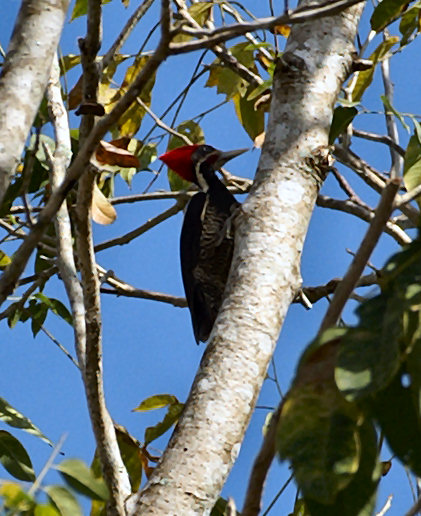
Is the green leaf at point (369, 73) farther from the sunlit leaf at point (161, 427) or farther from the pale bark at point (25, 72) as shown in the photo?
the pale bark at point (25, 72)

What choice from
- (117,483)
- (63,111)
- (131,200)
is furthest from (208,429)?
(131,200)

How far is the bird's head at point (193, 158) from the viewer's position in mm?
3676

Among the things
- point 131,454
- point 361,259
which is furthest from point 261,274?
point 361,259

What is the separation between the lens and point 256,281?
179 cm

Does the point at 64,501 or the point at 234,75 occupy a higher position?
the point at 234,75

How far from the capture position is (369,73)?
2602 mm

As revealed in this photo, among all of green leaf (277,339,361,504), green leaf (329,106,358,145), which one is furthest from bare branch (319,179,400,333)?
green leaf (329,106,358,145)

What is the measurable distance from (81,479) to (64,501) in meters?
0.05

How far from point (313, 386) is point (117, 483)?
3.37ft

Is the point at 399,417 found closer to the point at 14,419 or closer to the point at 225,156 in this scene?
the point at 14,419

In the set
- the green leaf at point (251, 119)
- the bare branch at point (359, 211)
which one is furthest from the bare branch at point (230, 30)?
the green leaf at point (251, 119)

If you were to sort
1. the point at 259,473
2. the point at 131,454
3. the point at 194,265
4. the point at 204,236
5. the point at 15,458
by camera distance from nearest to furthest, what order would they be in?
the point at 259,473 < the point at 15,458 < the point at 131,454 < the point at 204,236 < the point at 194,265

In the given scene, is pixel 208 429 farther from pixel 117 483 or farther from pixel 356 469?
pixel 356 469

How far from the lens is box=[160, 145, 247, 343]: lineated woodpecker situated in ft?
12.3
